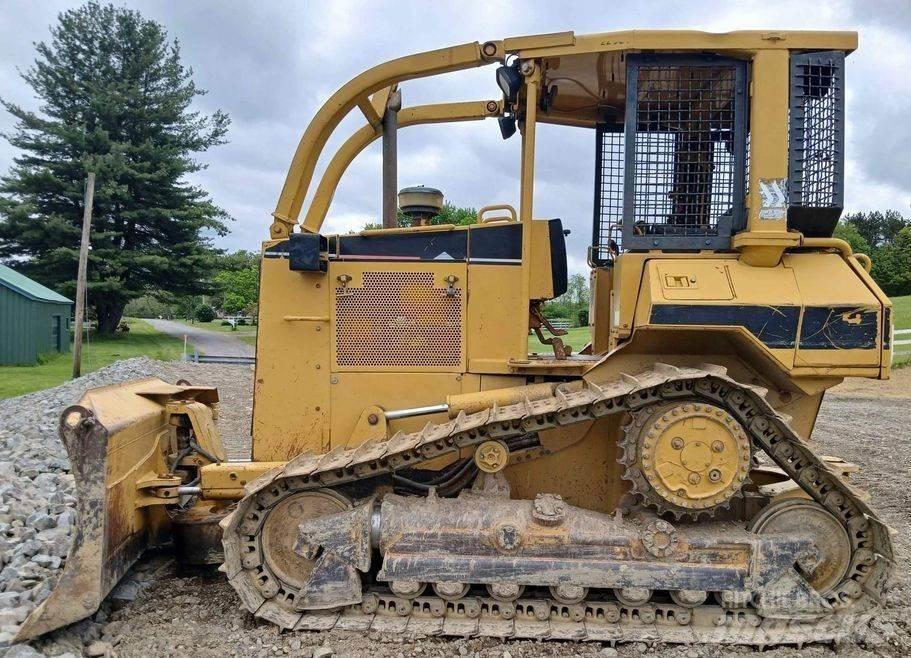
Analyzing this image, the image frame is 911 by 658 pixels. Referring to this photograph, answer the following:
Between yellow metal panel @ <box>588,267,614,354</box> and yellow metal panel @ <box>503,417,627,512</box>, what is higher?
yellow metal panel @ <box>588,267,614,354</box>

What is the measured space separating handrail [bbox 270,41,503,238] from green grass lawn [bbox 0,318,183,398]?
1160 centimetres

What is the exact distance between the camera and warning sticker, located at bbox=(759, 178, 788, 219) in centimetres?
394

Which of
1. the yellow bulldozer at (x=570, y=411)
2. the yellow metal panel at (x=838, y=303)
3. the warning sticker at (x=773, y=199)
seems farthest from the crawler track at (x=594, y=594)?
the warning sticker at (x=773, y=199)

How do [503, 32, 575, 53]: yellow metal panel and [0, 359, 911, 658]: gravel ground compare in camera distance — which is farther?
[503, 32, 575, 53]: yellow metal panel

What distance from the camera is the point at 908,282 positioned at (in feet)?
151

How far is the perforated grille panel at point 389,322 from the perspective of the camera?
4480 millimetres

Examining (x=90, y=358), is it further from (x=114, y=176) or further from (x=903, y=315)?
(x=903, y=315)

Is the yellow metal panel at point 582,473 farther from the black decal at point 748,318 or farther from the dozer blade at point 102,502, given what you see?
the dozer blade at point 102,502

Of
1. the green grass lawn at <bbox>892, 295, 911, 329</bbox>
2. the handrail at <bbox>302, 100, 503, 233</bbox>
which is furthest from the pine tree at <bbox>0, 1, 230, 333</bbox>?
the green grass lawn at <bbox>892, 295, 911, 329</bbox>

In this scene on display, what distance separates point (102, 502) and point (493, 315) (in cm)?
279

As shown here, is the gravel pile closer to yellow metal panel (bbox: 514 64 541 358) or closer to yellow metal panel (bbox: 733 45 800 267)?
yellow metal panel (bbox: 514 64 541 358)

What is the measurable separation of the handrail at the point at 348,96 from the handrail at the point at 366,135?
23cm

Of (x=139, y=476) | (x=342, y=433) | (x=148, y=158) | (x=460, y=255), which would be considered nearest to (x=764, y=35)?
(x=460, y=255)

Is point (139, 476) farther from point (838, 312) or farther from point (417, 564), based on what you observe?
point (838, 312)
